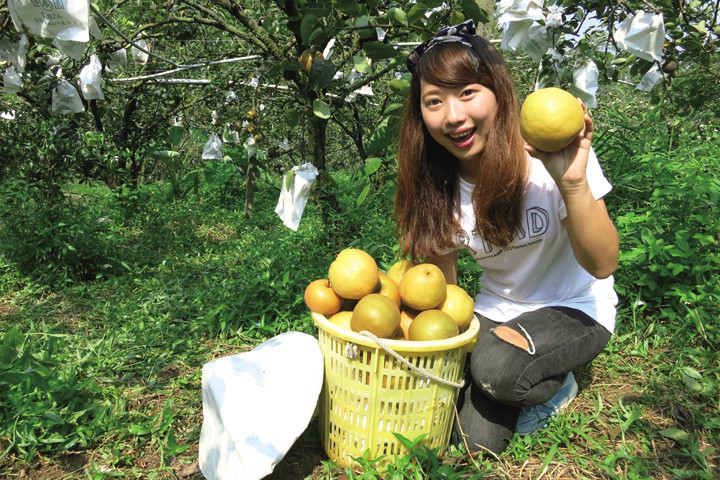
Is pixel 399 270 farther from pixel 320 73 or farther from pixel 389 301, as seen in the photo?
pixel 320 73

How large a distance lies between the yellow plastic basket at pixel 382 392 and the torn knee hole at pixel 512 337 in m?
0.10

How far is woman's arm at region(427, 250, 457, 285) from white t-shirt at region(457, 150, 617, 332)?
0.11 metres

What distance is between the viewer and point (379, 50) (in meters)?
1.79

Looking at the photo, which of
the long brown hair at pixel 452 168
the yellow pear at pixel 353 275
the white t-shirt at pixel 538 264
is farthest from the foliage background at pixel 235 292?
the yellow pear at pixel 353 275

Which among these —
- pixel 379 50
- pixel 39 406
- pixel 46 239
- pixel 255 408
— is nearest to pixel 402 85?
pixel 379 50

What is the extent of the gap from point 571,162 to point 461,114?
373mm

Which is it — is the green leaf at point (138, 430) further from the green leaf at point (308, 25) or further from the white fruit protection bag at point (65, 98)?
the white fruit protection bag at point (65, 98)

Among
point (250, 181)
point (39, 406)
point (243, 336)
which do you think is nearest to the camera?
point (39, 406)

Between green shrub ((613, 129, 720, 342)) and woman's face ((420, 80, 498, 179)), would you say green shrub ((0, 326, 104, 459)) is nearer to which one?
woman's face ((420, 80, 498, 179))

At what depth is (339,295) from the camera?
5.22ft

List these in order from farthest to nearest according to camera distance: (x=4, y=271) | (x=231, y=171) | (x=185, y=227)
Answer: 1. (x=231, y=171)
2. (x=185, y=227)
3. (x=4, y=271)

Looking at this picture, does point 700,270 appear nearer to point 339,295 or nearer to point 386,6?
point 339,295

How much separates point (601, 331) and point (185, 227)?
11.2 ft

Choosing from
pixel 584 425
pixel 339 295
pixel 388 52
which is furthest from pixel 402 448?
pixel 388 52
